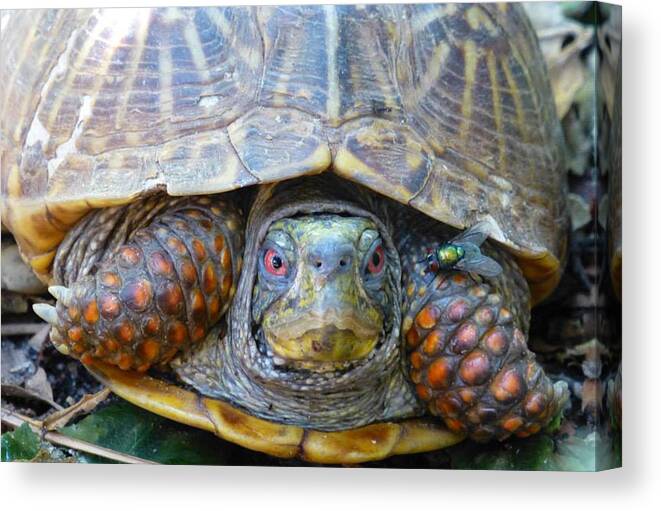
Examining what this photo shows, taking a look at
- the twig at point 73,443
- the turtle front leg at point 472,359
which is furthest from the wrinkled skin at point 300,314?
the twig at point 73,443

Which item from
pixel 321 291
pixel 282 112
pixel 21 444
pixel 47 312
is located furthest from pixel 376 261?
pixel 21 444

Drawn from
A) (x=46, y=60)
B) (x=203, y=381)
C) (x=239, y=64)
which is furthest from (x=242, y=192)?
(x=46, y=60)

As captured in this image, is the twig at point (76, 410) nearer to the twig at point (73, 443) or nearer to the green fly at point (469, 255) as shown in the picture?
the twig at point (73, 443)

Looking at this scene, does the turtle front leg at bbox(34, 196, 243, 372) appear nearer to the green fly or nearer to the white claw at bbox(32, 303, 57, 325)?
the white claw at bbox(32, 303, 57, 325)

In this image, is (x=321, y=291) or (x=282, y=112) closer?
(x=321, y=291)

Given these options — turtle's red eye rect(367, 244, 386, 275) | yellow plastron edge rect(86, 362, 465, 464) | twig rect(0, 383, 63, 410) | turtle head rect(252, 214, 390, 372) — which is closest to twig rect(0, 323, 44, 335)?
twig rect(0, 383, 63, 410)

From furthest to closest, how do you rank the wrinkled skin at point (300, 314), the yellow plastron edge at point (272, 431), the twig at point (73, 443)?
the twig at point (73, 443) → the yellow plastron edge at point (272, 431) → the wrinkled skin at point (300, 314)

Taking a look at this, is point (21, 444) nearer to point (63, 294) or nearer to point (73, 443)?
point (73, 443)
